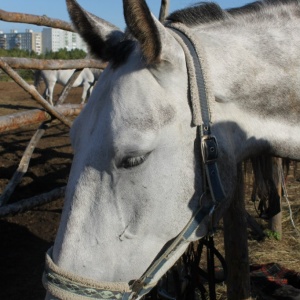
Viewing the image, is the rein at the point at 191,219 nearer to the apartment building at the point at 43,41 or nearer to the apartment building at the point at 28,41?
the apartment building at the point at 43,41

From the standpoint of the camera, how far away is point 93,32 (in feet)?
5.08

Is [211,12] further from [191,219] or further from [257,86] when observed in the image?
[191,219]

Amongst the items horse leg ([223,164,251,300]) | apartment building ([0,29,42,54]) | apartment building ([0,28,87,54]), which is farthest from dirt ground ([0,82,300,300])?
apartment building ([0,29,42,54])

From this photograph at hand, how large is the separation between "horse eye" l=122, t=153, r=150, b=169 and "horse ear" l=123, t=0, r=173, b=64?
297 mm

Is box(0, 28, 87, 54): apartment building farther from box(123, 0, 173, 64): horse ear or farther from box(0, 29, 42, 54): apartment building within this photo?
box(123, 0, 173, 64): horse ear

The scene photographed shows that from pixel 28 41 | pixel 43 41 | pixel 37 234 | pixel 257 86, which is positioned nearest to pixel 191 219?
pixel 257 86

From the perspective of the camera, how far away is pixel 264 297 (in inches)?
117

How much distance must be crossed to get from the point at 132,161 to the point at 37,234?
2929mm

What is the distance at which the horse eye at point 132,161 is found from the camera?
1354 millimetres

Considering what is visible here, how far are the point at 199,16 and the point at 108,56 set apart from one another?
40cm

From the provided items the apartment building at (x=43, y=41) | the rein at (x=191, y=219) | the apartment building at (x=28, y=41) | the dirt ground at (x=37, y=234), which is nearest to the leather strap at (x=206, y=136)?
the rein at (x=191, y=219)

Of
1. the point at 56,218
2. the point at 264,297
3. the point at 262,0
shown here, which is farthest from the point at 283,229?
the point at 262,0

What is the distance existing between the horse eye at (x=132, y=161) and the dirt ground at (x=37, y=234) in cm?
121

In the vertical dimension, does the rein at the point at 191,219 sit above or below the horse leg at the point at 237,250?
above
